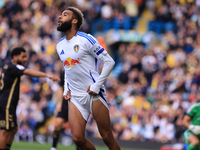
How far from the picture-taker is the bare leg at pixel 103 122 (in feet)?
20.7

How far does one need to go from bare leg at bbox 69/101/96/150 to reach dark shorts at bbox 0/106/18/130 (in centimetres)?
181

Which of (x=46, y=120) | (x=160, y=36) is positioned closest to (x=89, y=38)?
(x=46, y=120)

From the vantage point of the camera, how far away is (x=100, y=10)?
2347 cm

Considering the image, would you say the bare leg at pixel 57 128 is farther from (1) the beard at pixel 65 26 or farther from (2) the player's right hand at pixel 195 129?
(1) the beard at pixel 65 26

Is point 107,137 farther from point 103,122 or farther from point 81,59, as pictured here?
point 81,59

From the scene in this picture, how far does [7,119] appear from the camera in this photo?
25.3 feet

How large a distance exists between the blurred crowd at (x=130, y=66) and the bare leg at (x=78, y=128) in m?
8.28

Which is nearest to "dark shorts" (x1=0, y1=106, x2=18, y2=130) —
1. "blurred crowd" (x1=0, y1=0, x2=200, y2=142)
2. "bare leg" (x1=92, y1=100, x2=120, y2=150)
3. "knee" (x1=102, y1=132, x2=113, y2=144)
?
"bare leg" (x1=92, y1=100, x2=120, y2=150)

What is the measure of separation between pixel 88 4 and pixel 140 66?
7384 millimetres

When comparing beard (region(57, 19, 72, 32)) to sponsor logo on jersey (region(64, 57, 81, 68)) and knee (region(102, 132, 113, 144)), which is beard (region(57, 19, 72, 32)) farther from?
knee (region(102, 132, 113, 144))

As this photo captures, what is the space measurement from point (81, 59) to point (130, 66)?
12.2 m

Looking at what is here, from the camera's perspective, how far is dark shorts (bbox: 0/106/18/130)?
7707 millimetres

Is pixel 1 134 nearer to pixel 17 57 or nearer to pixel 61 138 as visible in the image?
pixel 17 57

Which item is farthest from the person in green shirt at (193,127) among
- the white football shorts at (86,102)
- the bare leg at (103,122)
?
the white football shorts at (86,102)
